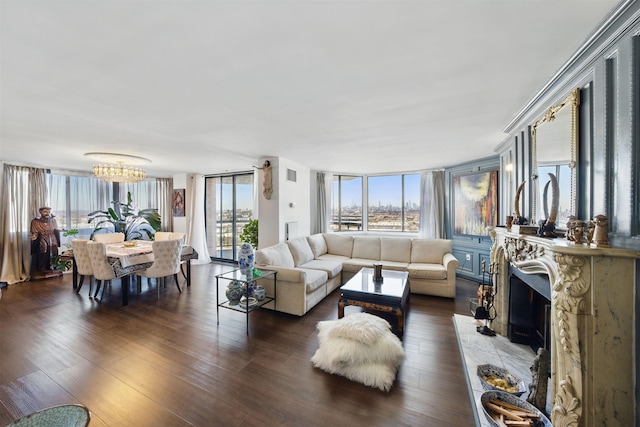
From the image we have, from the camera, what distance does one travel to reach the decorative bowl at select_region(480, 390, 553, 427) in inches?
59.6

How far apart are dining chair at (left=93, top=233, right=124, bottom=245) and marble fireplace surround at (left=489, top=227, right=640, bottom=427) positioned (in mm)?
6798

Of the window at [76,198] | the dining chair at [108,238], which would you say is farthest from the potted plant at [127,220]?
the dining chair at [108,238]

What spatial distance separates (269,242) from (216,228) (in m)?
2.97

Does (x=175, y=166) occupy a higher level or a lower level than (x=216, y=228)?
higher

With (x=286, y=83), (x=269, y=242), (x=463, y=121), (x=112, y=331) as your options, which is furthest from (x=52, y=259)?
(x=463, y=121)

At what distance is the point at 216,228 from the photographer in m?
6.89

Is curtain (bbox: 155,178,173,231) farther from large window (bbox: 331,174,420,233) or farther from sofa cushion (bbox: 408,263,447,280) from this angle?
sofa cushion (bbox: 408,263,447,280)

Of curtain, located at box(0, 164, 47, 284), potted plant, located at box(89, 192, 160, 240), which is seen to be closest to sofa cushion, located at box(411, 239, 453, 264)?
potted plant, located at box(89, 192, 160, 240)

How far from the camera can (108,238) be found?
5.11 m

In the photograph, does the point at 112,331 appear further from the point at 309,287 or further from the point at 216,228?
the point at 216,228

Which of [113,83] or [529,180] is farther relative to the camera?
[529,180]

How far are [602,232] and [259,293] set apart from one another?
3.21m

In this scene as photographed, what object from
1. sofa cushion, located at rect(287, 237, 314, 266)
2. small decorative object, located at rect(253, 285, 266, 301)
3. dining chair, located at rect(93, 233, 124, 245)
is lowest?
small decorative object, located at rect(253, 285, 266, 301)

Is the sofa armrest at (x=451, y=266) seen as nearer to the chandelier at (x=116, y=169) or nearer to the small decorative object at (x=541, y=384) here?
the small decorative object at (x=541, y=384)
